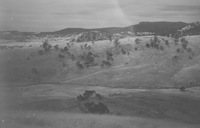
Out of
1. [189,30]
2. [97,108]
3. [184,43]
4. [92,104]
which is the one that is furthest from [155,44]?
[97,108]

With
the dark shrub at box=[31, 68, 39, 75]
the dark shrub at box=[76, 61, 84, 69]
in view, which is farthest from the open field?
the dark shrub at box=[76, 61, 84, 69]

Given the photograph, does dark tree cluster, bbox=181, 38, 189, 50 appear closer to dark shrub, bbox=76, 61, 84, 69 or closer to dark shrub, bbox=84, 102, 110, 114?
dark shrub, bbox=76, 61, 84, 69

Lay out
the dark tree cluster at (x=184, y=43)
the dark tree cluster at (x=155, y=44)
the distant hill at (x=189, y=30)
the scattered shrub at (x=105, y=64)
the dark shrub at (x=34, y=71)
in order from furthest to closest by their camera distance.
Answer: the distant hill at (x=189, y=30), the dark tree cluster at (x=155, y=44), the dark tree cluster at (x=184, y=43), the scattered shrub at (x=105, y=64), the dark shrub at (x=34, y=71)

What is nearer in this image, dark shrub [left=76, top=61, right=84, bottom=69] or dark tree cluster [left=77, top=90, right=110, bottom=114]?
dark tree cluster [left=77, top=90, right=110, bottom=114]

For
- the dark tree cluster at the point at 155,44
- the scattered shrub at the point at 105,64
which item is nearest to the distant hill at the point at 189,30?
the dark tree cluster at the point at 155,44

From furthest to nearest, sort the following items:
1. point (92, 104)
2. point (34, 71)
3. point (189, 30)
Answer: point (189, 30) → point (34, 71) → point (92, 104)

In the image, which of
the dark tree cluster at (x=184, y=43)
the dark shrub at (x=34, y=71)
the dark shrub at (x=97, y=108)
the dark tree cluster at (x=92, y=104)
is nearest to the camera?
the dark shrub at (x=97, y=108)

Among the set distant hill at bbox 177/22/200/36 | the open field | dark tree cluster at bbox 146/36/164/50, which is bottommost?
the open field

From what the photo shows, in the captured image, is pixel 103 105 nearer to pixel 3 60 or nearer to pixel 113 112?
pixel 113 112

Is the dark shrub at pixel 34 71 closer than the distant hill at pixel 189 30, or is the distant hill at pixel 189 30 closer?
the dark shrub at pixel 34 71

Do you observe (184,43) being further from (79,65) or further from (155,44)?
(79,65)

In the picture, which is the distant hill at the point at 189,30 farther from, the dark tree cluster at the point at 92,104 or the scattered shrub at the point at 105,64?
the dark tree cluster at the point at 92,104

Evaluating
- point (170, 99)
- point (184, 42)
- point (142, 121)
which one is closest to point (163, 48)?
point (184, 42)
